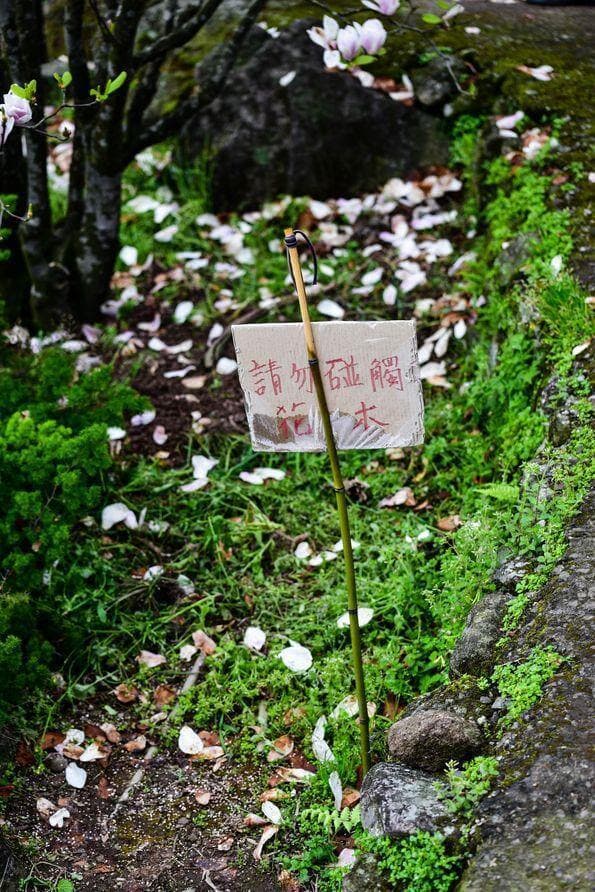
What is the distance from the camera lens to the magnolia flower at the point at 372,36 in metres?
2.46

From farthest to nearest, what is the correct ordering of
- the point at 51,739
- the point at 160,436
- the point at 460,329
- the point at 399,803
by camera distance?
the point at 460,329, the point at 160,436, the point at 51,739, the point at 399,803

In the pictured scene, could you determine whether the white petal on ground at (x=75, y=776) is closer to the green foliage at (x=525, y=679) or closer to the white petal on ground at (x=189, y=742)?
the white petal on ground at (x=189, y=742)

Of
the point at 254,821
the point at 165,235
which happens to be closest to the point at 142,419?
the point at 165,235

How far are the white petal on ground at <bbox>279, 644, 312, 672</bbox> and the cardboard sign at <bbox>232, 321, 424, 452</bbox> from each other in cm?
89

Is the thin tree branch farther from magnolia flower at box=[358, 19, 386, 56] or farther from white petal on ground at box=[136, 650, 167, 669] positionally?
white petal on ground at box=[136, 650, 167, 669]

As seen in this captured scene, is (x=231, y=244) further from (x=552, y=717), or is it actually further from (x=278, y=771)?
(x=552, y=717)

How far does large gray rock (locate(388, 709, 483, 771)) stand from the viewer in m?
1.93

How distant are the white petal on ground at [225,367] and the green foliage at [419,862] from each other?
8.09 ft

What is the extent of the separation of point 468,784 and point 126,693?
1.27 meters

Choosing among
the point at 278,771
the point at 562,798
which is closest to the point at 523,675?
the point at 562,798

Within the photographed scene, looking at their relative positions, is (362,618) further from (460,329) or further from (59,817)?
(460,329)

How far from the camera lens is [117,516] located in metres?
3.16

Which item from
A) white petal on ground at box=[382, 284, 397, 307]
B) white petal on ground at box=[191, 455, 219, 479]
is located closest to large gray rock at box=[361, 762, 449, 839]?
white petal on ground at box=[191, 455, 219, 479]

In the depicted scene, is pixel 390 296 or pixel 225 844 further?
pixel 390 296
